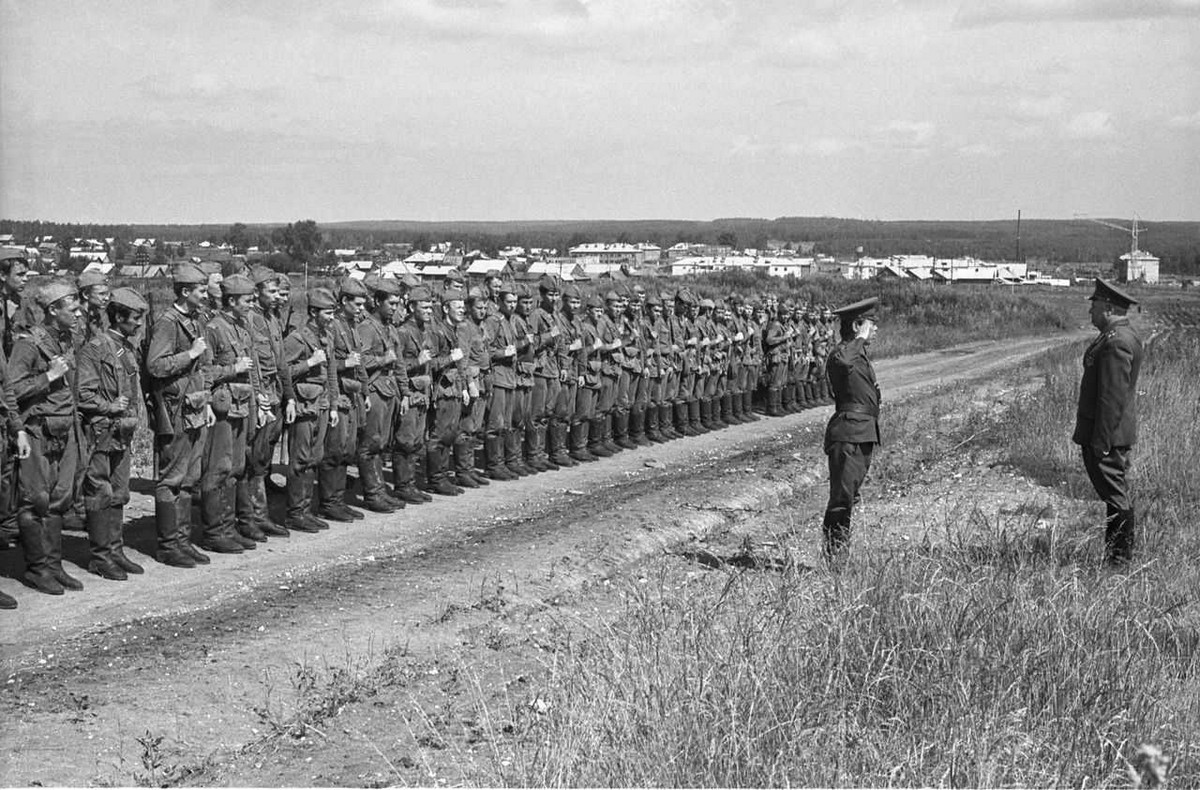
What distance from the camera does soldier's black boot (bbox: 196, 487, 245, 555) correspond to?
33.6ft

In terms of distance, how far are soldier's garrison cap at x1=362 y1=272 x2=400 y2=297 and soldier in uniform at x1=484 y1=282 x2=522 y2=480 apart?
1669 mm

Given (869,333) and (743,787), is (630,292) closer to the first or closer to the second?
(869,333)

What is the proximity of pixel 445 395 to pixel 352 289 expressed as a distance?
1.56m

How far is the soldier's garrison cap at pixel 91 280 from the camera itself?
980 centimetres

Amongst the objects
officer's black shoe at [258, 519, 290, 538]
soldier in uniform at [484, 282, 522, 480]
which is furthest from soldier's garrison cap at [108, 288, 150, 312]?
soldier in uniform at [484, 282, 522, 480]

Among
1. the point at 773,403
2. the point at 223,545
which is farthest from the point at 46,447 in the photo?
the point at 773,403

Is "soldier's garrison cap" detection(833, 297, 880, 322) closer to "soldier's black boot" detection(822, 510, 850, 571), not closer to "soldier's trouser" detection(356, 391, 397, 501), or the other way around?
"soldier's black boot" detection(822, 510, 850, 571)

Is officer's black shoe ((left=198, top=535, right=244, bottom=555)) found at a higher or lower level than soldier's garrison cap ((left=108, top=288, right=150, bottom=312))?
lower

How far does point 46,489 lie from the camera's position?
892 centimetres

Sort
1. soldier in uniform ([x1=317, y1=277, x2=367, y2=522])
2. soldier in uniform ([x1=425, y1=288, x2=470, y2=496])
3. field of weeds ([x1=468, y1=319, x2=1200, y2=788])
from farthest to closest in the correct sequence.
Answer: soldier in uniform ([x1=425, y1=288, x2=470, y2=496]) → soldier in uniform ([x1=317, y1=277, x2=367, y2=522]) → field of weeds ([x1=468, y1=319, x2=1200, y2=788])

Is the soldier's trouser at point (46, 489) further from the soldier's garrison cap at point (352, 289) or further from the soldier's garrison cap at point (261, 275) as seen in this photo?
the soldier's garrison cap at point (352, 289)

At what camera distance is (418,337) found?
12820 millimetres

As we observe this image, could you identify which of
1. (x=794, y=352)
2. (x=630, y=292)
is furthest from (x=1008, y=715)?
(x=794, y=352)

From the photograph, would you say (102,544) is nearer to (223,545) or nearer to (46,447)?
(46,447)
